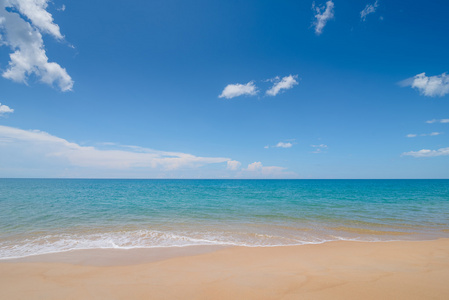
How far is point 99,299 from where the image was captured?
450cm

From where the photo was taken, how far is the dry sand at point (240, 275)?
463cm

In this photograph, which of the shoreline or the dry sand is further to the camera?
the shoreline

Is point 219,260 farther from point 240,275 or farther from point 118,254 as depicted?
point 118,254

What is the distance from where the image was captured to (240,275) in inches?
223

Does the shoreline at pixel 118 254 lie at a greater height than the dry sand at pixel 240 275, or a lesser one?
lesser

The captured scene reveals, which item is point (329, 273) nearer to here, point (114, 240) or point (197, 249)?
point (197, 249)

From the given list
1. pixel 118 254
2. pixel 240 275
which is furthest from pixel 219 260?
pixel 118 254

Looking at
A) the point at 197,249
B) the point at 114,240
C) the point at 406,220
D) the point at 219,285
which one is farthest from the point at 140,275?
the point at 406,220

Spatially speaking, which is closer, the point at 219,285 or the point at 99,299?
the point at 99,299

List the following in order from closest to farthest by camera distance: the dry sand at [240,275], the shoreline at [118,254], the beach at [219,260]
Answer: the dry sand at [240,275], the beach at [219,260], the shoreline at [118,254]

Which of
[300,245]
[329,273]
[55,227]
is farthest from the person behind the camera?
[55,227]

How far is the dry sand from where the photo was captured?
4.63 metres

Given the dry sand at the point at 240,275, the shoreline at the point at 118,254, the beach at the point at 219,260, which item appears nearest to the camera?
the dry sand at the point at 240,275

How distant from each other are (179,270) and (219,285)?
179cm
